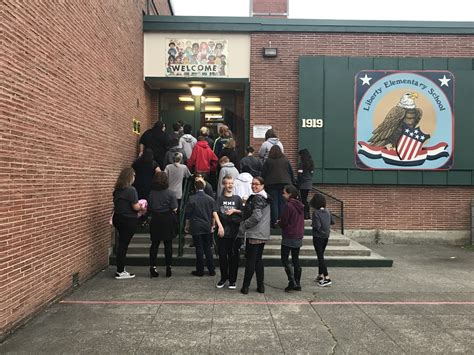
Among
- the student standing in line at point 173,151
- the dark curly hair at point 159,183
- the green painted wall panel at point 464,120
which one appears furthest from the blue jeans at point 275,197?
the green painted wall panel at point 464,120

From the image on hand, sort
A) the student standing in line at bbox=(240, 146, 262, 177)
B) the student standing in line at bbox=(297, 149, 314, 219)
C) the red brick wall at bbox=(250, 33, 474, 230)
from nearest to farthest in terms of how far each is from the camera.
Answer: the student standing in line at bbox=(240, 146, 262, 177), the student standing in line at bbox=(297, 149, 314, 219), the red brick wall at bbox=(250, 33, 474, 230)

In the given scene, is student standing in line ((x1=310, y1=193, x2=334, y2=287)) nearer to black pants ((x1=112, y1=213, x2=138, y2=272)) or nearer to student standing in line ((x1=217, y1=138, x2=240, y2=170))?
student standing in line ((x1=217, y1=138, x2=240, y2=170))

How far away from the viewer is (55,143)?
580 centimetres

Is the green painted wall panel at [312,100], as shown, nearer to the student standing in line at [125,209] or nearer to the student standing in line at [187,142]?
the student standing in line at [187,142]

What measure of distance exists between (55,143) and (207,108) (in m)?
7.60

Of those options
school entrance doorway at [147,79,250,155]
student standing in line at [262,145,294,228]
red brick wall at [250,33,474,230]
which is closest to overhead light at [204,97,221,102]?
school entrance doorway at [147,79,250,155]

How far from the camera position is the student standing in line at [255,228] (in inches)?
232

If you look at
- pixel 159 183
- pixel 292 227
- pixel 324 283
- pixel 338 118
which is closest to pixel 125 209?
pixel 159 183

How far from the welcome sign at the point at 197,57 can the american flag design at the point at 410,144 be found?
547 centimetres

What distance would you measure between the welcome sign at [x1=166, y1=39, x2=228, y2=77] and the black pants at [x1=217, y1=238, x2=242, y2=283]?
6618mm

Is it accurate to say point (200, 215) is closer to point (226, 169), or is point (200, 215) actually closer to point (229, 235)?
point (229, 235)

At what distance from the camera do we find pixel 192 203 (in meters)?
6.85

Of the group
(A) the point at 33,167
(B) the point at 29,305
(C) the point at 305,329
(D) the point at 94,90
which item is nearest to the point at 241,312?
(C) the point at 305,329

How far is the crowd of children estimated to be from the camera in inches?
239
